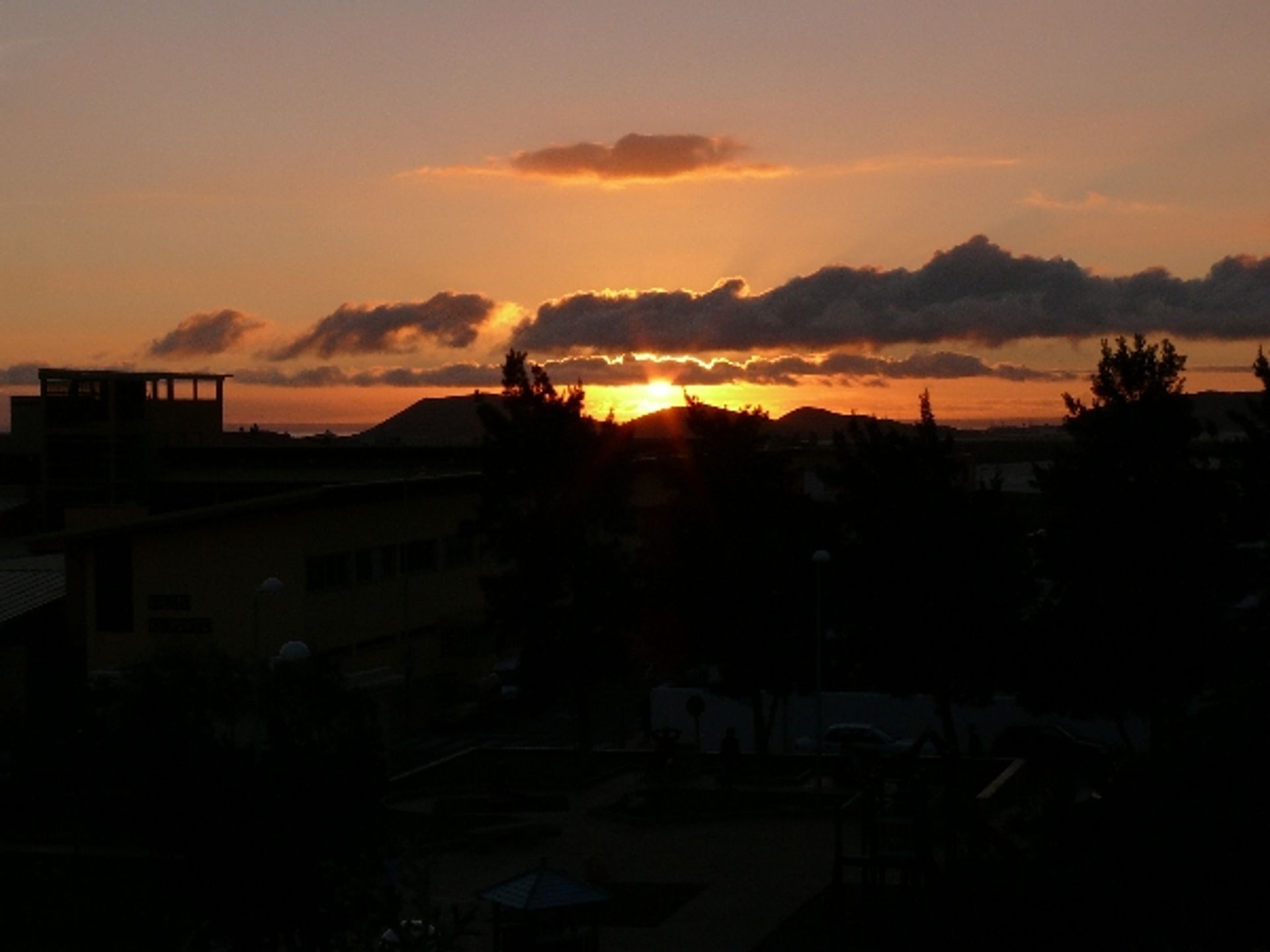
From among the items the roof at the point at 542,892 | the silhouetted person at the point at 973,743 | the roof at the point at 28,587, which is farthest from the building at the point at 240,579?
the roof at the point at 542,892

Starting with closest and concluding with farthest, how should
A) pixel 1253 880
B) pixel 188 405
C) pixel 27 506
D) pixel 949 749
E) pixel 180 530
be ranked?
1. pixel 1253 880
2. pixel 949 749
3. pixel 180 530
4. pixel 27 506
5. pixel 188 405

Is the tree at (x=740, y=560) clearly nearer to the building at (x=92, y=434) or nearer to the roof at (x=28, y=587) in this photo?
the roof at (x=28, y=587)

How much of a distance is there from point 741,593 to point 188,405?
52.6 m

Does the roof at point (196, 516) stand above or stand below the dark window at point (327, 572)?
above

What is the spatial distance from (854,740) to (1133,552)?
9458mm

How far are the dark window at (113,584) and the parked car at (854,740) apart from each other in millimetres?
17881

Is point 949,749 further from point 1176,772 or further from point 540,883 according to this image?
point 1176,772

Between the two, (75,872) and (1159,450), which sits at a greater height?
(1159,450)

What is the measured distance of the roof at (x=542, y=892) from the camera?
1889 cm

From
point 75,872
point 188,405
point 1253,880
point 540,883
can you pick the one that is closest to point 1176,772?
point 1253,880

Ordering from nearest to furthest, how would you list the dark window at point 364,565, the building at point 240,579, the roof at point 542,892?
the roof at point 542,892
the building at point 240,579
the dark window at point 364,565

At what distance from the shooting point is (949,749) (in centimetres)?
3003

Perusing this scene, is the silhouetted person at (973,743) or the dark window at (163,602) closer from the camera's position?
the silhouetted person at (973,743)

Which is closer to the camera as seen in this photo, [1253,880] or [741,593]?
[1253,880]
